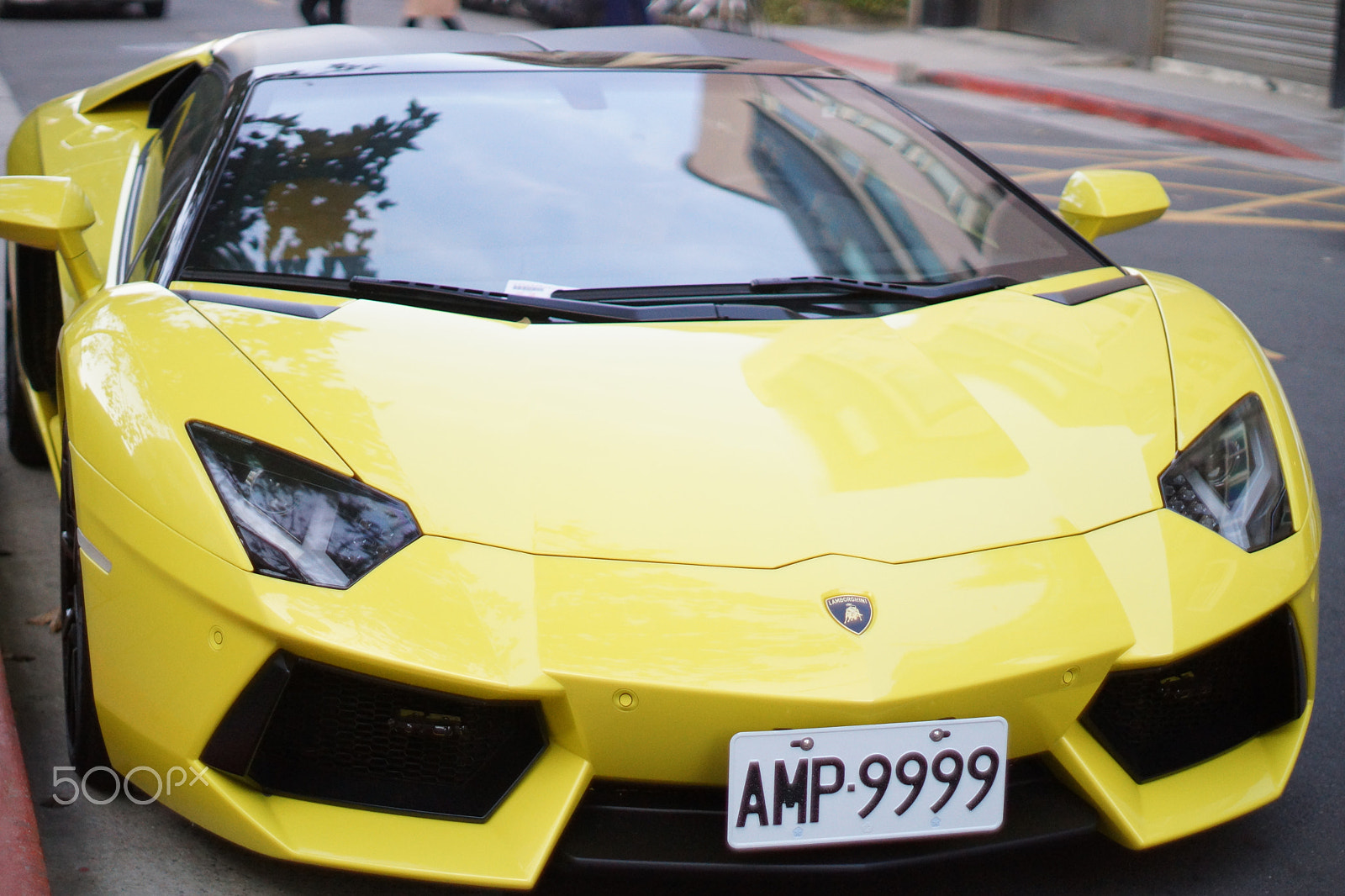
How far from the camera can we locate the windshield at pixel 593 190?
2.41 metres

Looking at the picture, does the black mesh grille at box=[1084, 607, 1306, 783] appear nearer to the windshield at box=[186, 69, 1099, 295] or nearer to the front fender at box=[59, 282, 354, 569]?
the windshield at box=[186, 69, 1099, 295]

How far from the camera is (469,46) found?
9.61 ft

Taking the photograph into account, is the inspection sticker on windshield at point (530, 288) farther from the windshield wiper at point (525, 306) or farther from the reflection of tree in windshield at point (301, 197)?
the reflection of tree in windshield at point (301, 197)

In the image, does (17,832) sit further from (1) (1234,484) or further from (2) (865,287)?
(1) (1234,484)

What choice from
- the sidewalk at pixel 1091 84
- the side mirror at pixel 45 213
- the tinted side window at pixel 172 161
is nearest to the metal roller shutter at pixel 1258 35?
the sidewalk at pixel 1091 84

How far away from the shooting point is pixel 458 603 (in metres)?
1.68

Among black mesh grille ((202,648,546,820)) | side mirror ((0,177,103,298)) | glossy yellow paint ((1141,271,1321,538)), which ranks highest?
side mirror ((0,177,103,298))

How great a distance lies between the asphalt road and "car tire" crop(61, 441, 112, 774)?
0.46 ft

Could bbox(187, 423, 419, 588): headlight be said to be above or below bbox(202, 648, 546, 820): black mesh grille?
above

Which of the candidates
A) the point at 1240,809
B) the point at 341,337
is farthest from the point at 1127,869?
the point at 341,337

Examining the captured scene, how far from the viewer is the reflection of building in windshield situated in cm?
259

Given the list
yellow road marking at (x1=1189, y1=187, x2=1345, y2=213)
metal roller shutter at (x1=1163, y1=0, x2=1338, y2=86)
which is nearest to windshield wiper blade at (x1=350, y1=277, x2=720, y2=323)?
yellow road marking at (x1=1189, y1=187, x2=1345, y2=213)

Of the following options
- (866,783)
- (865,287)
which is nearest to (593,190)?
(865,287)

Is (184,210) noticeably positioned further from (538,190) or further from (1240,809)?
(1240,809)
